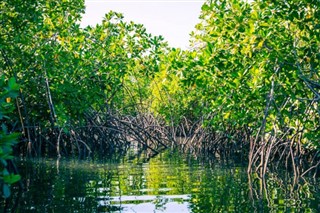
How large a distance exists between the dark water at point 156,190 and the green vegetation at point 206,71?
61 cm

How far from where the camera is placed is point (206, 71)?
5293mm

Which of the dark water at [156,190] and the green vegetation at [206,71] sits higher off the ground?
the green vegetation at [206,71]

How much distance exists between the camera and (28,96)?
998cm

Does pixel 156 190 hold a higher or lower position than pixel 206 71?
lower

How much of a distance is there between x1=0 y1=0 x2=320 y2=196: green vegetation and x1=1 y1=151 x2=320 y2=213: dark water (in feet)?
2.00

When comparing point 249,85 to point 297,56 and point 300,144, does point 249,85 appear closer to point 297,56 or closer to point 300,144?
point 297,56

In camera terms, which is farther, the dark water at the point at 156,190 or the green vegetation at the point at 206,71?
the green vegetation at the point at 206,71

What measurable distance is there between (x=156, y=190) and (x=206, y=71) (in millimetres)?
1519

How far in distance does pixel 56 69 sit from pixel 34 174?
240 cm

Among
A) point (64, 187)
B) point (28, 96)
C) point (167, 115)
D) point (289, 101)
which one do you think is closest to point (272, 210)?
point (289, 101)

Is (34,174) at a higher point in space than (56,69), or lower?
lower

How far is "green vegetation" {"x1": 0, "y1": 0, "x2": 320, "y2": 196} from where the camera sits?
17.0 feet

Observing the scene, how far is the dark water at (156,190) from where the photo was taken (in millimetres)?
4855

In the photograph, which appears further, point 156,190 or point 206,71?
point 156,190
